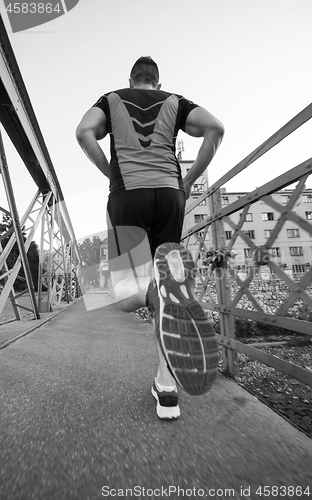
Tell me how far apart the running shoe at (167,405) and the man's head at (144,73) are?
171 centimetres

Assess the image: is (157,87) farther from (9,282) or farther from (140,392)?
(9,282)

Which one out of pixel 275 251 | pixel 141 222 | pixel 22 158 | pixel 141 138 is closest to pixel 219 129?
pixel 141 138

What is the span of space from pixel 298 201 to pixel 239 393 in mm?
1190

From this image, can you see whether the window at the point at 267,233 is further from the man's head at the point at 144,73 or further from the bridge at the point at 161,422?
the man's head at the point at 144,73

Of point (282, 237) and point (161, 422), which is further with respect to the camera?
point (282, 237)

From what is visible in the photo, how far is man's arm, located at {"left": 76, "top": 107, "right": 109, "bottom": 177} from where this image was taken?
146cm

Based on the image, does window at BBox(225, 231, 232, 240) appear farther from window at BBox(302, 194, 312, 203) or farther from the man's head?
the man's head

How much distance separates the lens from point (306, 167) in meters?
1.32

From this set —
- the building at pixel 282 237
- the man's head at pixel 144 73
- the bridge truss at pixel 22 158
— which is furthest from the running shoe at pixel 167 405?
the bridge truss at pixel 22 158

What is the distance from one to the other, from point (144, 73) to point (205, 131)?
0.54 m

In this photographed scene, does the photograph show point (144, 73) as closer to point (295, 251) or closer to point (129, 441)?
point (295, 251)

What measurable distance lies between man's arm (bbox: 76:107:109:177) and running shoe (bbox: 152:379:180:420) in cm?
126

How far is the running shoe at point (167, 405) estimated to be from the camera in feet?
4.41

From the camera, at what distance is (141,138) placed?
1.46m
